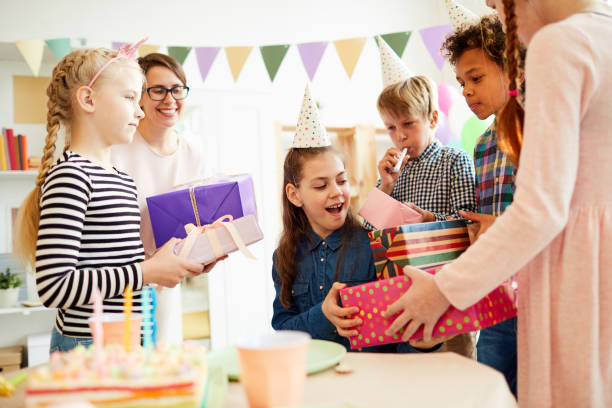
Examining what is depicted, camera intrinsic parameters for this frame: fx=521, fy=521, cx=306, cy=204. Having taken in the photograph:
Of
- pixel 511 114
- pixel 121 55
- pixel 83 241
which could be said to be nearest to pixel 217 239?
pixel 83 241

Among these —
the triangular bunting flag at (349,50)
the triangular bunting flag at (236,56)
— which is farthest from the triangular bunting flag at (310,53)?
the triangular bunting flag at (236,56)

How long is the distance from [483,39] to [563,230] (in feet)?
2.64

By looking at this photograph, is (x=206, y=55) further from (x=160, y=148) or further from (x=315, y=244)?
(x=315, y=244)

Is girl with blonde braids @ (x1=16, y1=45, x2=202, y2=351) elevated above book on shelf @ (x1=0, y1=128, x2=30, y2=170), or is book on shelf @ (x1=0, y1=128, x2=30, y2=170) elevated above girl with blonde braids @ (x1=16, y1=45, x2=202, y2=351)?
book on shelf @ (x1=0, y1=128, x2=30, y2=170)

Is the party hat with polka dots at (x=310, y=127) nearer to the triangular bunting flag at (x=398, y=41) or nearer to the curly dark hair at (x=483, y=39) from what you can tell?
the curly dark hair at (x=483, y=39)

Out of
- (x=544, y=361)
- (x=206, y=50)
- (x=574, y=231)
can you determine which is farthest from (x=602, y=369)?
(x=206, y=50)

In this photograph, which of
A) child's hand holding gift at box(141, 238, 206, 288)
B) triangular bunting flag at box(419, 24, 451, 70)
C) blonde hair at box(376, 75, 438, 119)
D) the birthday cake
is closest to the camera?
the birthday cake

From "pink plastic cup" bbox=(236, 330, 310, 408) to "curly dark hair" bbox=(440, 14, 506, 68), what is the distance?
119cm

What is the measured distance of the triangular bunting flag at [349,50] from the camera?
305 centimetres

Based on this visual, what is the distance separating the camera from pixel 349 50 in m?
3.07

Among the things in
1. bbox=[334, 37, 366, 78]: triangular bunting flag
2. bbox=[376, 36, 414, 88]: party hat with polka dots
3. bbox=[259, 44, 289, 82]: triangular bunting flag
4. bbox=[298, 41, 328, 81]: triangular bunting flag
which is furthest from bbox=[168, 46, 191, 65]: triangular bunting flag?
bbox=[376, 36, 414, 88]: party hat with polka dots

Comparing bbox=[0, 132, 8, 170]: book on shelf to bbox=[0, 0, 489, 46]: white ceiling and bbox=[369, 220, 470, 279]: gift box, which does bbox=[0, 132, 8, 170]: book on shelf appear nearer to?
bbox=[0, 0, 489, 46]: white ceiling

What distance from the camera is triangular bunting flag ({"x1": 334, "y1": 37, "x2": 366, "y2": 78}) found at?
3.05 metres

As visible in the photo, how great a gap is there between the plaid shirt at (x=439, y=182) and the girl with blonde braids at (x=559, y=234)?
762 millimetres
